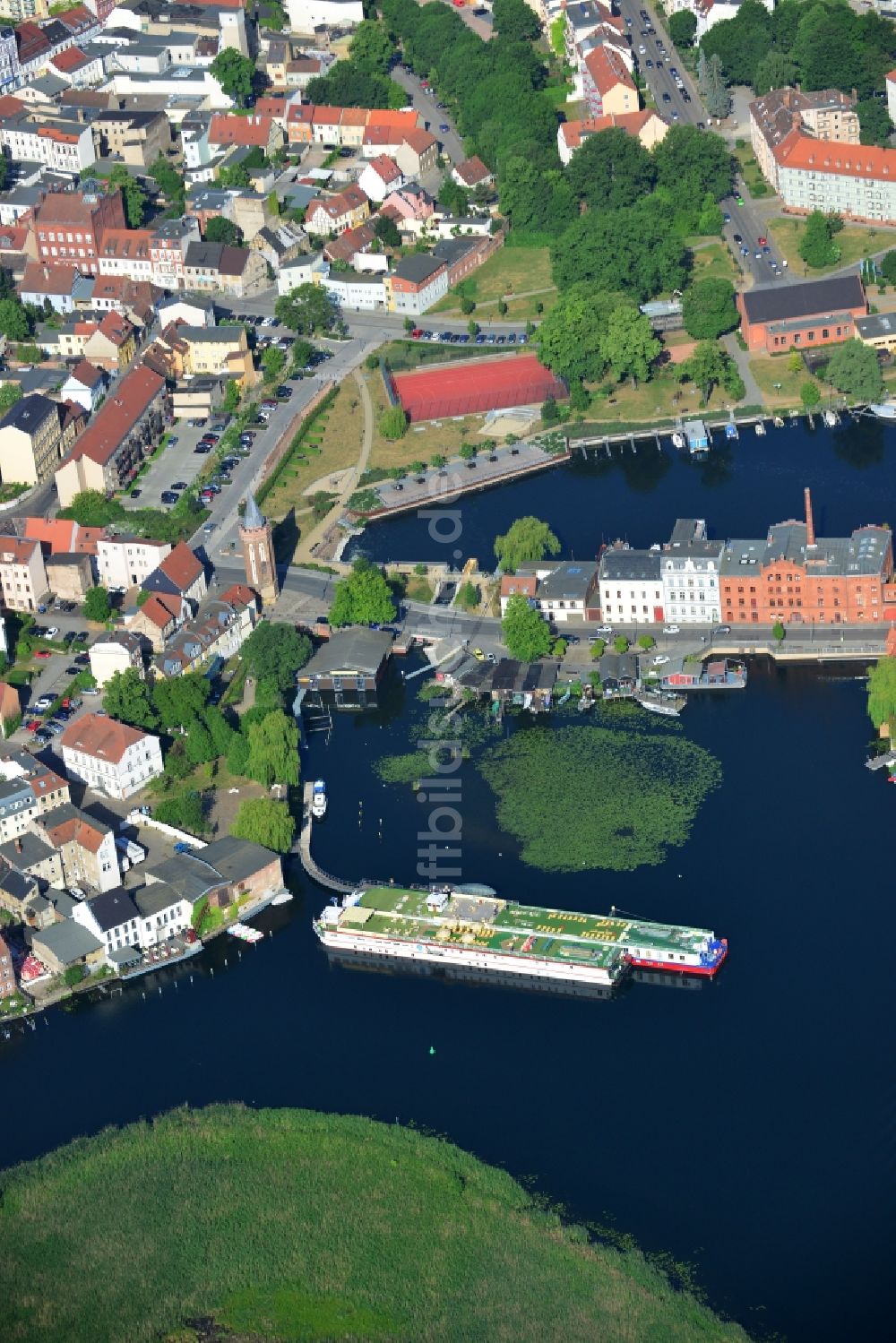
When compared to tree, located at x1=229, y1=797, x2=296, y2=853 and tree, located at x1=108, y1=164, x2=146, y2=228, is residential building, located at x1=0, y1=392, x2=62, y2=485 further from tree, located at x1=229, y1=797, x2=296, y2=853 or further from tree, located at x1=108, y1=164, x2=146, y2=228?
tree, located at x1=229, y1=797, x2=296, y2=853

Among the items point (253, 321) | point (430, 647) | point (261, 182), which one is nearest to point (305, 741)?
point (430, 647)

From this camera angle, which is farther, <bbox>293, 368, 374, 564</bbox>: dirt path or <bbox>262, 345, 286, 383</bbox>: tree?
<bbox>262, 345, 286, 383</bbox>: tree

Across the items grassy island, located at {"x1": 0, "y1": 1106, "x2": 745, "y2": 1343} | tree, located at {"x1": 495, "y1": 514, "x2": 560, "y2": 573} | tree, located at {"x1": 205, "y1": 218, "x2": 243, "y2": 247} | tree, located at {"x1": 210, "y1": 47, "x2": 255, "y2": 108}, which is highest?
tree, located at {"x1": 210, "y1": 47, "x2": 255, "y2": 108}

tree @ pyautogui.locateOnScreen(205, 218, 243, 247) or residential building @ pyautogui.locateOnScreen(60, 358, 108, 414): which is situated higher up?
tree @ pyautogui.locateOnScreen(205, 218, 243, 247)

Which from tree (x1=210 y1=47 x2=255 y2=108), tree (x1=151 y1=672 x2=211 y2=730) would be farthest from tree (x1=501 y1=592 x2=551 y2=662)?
tree (x1=210 y1=47 x2=255 y2=108)

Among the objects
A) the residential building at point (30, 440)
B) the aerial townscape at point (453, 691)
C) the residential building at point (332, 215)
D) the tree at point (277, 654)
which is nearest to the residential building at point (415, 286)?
the aerial townscape at point (453, 691)
